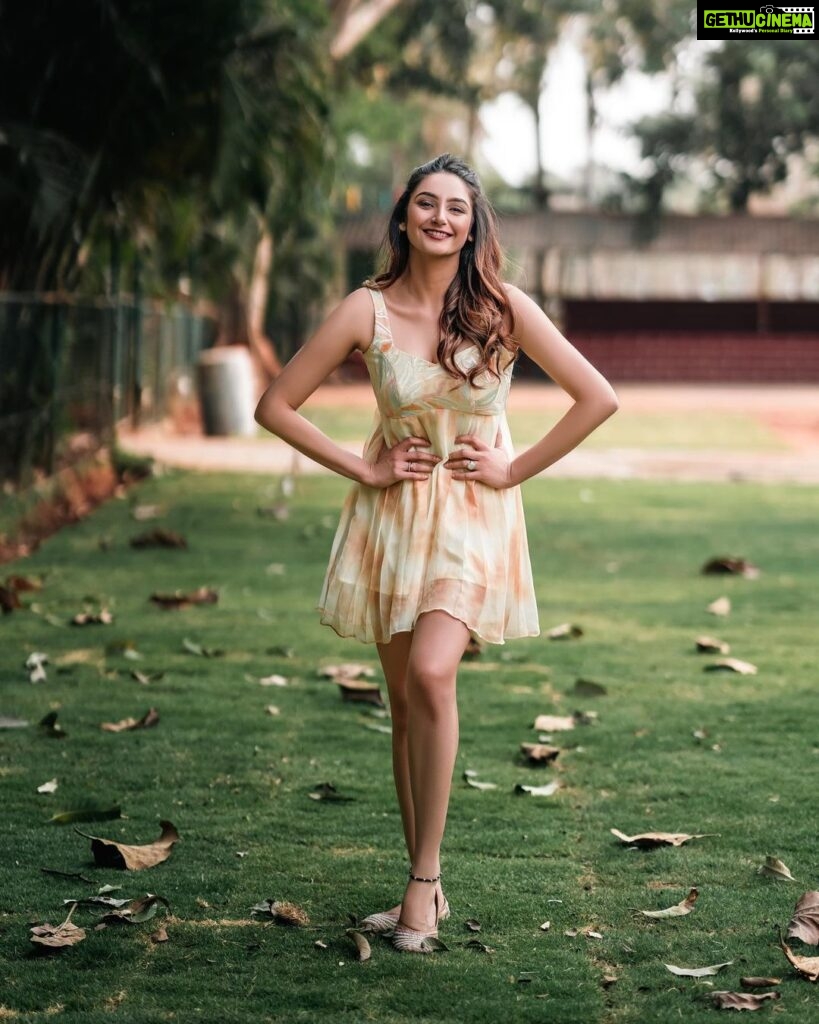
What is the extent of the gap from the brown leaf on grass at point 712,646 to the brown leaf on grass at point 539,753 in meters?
2.14

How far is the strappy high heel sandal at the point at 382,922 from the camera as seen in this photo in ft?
14.5

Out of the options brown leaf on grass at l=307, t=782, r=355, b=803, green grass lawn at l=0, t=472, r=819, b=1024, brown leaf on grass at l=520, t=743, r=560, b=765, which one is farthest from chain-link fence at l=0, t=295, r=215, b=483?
brown leaf on grass at l=307, t=782, r=355, b=803

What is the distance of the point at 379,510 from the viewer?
4.53 m

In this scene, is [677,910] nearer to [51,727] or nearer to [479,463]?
[479,463]

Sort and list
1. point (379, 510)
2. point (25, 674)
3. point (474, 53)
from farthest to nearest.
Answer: point (474, 53)
point (25, 674)
point (379, 510)

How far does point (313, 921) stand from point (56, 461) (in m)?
9.98

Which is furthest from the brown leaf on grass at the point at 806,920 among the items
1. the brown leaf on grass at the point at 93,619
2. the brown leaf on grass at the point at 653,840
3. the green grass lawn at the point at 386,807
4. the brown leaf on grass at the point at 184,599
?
the brown leaf on grass at the point at 184,599

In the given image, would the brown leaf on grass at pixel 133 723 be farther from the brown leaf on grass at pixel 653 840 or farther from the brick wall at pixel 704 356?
the brick wall at pixel 704 356

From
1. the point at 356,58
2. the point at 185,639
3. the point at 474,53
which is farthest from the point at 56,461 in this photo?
the point at 474,53

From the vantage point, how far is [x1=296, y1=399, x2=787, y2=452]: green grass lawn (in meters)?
22.0

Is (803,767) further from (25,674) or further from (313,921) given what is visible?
(25,674)

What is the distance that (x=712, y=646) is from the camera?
829cm

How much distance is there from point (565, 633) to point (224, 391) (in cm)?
1400

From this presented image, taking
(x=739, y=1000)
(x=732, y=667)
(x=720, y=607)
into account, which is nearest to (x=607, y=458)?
(x=720, y=607)
